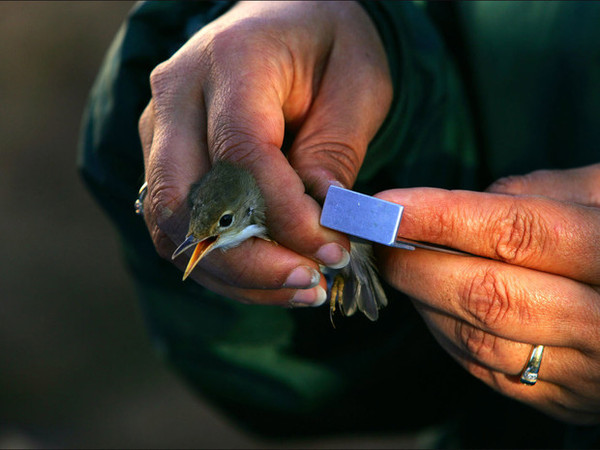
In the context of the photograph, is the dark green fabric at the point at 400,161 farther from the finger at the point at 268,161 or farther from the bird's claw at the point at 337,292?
the finger at the point at 268,161

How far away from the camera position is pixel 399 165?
2.80 m

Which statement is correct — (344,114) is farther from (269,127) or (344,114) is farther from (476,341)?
(476,341)

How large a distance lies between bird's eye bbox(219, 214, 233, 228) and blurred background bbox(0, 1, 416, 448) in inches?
98.8

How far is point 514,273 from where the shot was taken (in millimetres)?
2061

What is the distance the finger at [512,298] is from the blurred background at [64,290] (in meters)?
2.56

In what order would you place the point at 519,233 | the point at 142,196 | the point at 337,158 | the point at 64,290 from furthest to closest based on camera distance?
the point at 64,290
the point at 142,196
the point at 337,158
the point at 519,233

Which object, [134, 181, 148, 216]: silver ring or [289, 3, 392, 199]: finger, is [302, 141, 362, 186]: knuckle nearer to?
[289, 3, 392, 199]: finger

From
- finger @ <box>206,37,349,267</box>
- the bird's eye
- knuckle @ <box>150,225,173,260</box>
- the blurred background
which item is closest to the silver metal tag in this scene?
finger @ <box>206,37,349,267</box>

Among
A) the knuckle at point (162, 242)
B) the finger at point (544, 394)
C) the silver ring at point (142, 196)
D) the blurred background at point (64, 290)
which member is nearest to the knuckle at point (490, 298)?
the finger at point (544, 394)

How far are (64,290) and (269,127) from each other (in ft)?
14.7

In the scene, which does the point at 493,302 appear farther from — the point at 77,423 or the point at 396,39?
the point at 77,423

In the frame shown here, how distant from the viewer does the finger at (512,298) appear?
6.65 feet

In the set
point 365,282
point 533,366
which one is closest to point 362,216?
point 365,282

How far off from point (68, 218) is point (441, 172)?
15.6 feet
